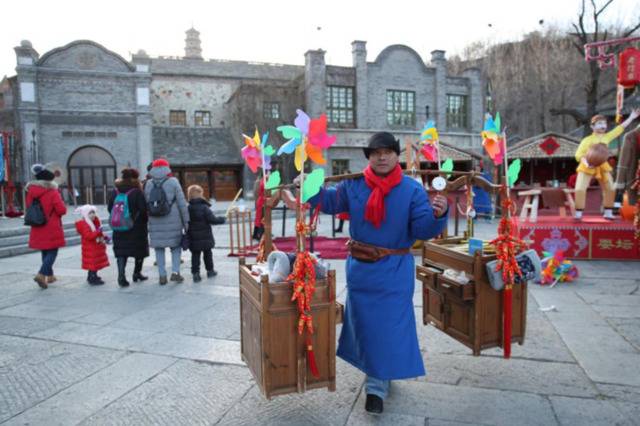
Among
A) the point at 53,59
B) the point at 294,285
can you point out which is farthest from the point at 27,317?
the point at 53,59

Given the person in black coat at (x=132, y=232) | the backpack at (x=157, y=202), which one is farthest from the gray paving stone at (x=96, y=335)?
the backpack at (x=157, y=202)

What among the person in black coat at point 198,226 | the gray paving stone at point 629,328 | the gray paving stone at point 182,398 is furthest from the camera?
the person in black coat at point 198,226

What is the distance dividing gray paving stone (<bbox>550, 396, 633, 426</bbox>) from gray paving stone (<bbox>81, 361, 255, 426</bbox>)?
211 cm

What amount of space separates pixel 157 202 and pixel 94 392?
3.41 m

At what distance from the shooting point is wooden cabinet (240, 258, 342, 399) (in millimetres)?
2764

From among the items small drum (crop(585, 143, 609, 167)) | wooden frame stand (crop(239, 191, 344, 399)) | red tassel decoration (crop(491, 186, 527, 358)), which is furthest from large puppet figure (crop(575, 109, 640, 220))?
wooden frame stand (crop(239, 191, 344, 399))

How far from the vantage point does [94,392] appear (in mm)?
3246

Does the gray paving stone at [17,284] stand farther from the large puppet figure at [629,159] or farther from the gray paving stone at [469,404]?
the large puppet figure at [629,159]

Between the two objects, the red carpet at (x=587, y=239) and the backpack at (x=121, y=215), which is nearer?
the backpack at (x=121, y=215)

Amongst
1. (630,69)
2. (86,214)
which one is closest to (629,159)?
(630,69)

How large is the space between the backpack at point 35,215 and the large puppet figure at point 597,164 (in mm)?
9032

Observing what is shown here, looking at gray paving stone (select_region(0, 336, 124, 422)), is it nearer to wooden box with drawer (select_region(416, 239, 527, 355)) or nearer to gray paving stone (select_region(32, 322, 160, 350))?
gray paving stone (select_region(32, 322, 160, 350))

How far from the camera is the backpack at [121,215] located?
6.34 meters

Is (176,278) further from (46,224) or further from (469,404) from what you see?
(469,404)
